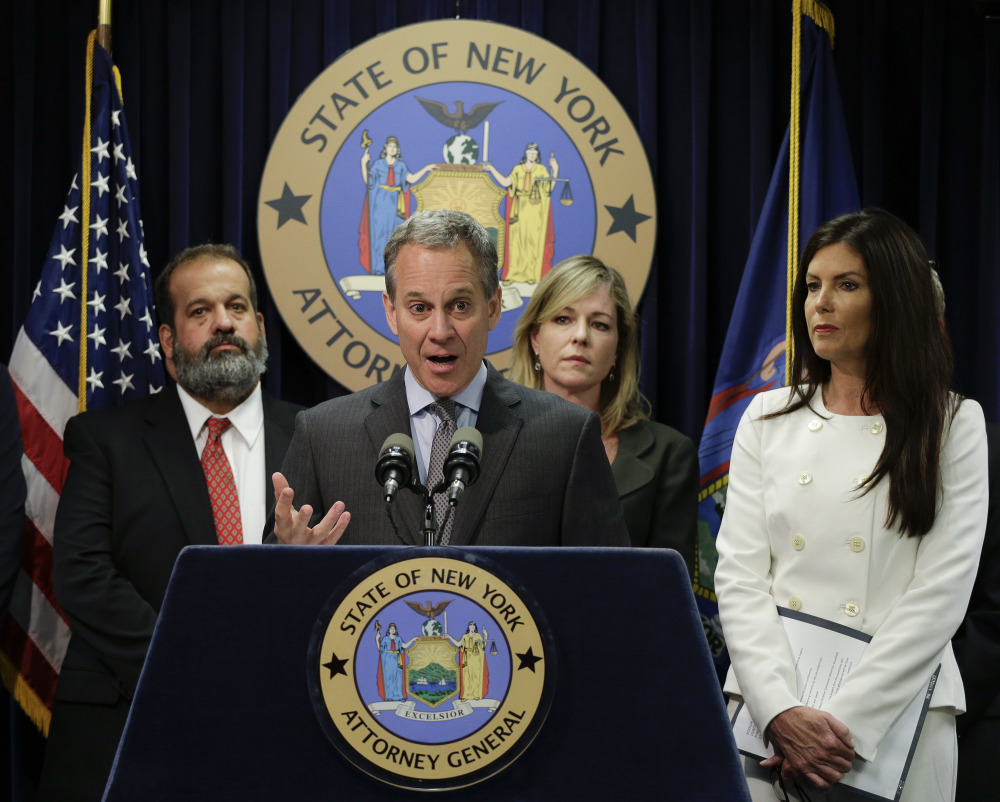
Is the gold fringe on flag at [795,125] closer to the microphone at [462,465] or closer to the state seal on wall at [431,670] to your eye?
the microphone at [462,465]

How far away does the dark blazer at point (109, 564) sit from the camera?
2771 mm

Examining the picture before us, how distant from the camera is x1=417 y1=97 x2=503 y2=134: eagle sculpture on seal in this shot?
348 cm

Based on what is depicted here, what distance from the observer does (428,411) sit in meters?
2.06

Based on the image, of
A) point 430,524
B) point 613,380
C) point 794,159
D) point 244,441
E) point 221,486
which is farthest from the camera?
point 794,159

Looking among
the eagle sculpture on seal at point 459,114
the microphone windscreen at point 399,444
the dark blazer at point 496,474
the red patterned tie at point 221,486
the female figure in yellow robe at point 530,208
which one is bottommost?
the red patterned tie at point 221,486

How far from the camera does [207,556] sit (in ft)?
3.98

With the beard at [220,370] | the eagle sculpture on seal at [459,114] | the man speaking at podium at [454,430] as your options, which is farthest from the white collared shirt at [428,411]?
the eagle sculpture on seal at [459,114]

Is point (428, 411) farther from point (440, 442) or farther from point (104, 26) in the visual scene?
point (104, 26)

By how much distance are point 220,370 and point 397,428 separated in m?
1.19

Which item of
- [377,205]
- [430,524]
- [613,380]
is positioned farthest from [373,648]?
Result: [377,205]

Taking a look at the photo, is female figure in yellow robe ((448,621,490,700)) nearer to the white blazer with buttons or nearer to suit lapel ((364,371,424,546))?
suit lapel ((364,371,424,546))

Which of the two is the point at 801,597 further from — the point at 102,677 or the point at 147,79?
the point at 147,79

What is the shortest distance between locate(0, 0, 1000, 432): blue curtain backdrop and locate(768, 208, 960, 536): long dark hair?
121 centimetres

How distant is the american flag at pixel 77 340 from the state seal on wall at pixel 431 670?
92.1 inches
